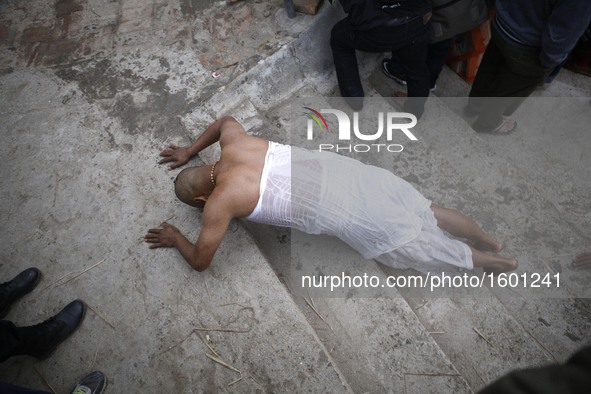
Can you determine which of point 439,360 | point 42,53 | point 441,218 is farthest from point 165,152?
point 439,360

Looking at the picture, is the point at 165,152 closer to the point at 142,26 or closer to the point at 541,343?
the point at 142,26

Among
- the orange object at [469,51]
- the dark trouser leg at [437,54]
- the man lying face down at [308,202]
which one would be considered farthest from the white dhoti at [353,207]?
the orange object at [469,51]

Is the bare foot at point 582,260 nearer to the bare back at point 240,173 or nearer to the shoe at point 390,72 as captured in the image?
the shoe at point 390,72

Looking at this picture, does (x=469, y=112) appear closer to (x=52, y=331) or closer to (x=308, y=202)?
(x=308, y=202)

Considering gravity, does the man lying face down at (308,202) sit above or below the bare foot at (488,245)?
above

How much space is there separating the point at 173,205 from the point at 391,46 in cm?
183

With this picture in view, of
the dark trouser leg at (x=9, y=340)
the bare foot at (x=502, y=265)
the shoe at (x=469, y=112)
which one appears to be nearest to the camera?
the dark trouser leg at (x=9, y=340)

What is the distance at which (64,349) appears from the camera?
217 cm

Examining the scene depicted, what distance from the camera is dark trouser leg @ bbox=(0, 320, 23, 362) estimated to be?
1.93 m

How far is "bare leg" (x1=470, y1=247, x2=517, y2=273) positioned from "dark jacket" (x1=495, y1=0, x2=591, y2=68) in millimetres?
1261

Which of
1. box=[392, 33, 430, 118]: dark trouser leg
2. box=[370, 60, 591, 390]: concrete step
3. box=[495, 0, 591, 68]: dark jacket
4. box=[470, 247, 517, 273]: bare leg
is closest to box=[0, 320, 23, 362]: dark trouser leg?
box=[370, 60, 591, 390]: concrete step

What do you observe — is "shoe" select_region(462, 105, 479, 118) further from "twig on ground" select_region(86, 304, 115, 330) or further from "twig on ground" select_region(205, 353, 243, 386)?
"twig on ground" select_region(86, 304, 115, 330)

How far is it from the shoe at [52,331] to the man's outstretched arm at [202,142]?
1031 millimetres

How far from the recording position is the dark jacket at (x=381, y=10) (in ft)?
8.02
